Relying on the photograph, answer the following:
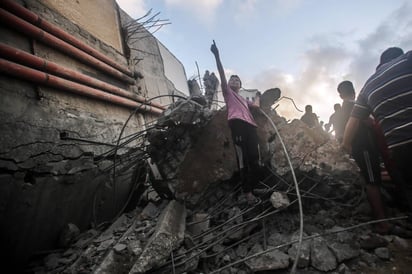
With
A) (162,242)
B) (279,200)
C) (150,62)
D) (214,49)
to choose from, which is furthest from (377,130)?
(150,62)

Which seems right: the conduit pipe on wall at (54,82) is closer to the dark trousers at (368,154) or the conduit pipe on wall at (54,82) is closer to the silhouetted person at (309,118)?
the dark trousers at (368,154)

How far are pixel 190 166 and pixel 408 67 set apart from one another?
2728 mm

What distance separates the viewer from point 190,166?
3447 millimetres

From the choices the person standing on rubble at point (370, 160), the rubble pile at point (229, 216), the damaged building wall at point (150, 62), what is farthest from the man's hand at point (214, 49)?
the damaged building wall at point (150, 62)

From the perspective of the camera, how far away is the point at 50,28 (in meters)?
3.85

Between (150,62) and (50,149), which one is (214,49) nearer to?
(50,149)

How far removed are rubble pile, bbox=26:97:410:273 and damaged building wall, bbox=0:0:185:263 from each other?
0.40 metres

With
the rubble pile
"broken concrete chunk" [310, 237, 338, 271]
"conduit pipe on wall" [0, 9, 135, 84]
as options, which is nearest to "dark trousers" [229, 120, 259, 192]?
the rubble pile

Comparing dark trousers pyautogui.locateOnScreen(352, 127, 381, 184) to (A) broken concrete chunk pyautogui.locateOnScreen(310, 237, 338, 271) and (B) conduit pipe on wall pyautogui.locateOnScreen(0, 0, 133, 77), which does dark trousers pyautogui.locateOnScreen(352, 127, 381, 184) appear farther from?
(B) conduit pipe on wall pyautogui.locateOnScreen(0, 0, 133, 77)

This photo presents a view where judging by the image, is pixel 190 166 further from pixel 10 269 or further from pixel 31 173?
pixel 10 269

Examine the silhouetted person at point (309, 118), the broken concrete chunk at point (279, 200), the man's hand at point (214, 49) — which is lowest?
the broken concrete chunk at point (279, 200)

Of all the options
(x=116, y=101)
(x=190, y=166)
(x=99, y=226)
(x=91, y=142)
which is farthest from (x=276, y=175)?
(x=116, y=101)

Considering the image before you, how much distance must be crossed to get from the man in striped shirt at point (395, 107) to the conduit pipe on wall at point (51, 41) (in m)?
4.57

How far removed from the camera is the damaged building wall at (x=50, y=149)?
274 centimetres
